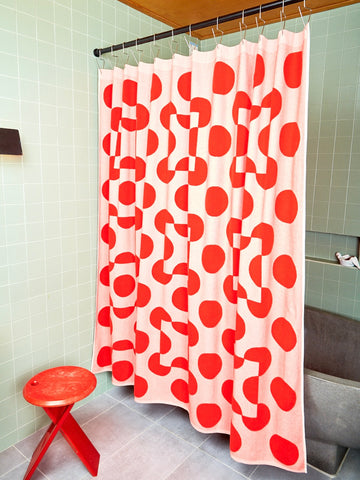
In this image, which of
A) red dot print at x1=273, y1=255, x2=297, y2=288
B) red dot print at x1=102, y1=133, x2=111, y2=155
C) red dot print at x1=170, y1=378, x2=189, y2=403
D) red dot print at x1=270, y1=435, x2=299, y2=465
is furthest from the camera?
red dot print at x1=102, y1=133, x2=111, y2=155

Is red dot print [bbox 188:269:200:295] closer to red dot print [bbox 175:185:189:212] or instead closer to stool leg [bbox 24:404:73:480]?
red dot print [bbox 175:185:189:212]

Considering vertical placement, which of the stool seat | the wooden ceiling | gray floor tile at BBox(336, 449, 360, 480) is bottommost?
gray floor tile at BBox(336, 449, 360, 480)

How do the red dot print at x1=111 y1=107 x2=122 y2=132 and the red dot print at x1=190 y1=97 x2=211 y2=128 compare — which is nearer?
the red dot print at x1=190 y1=97 x2=211 y2=128

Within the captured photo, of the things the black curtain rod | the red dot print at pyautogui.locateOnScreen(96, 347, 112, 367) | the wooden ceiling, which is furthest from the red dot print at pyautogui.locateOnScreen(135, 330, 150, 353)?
the wooden ceiling

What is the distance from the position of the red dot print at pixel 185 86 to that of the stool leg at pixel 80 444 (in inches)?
64.8

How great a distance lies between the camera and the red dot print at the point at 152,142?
6.44ft

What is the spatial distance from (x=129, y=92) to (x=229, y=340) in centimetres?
142

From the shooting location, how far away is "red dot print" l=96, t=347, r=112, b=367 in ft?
7.98

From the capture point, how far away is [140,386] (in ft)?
7.08

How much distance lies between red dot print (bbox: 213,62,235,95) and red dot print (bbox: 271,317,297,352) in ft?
3.41

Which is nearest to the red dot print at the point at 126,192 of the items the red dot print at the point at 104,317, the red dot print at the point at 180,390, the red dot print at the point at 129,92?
the red dot print at the point at 129,92

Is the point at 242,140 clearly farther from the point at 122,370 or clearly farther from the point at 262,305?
the point at 122,370

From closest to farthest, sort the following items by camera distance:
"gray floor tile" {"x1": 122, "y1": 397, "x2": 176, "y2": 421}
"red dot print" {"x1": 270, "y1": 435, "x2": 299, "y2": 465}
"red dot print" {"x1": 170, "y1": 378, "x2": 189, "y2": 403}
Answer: "red dot print" {"x1": 270, "y1": 435, "x2": 299, "y2": 465} < "red dot print" {"x1": 170, "y1": 378, "x2": 189, "y2": 403} < "gray floor tile" {"x1": 122, "y1": 397, "x2": 176, "y2": 421}

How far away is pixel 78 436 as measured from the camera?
6.32 feet
